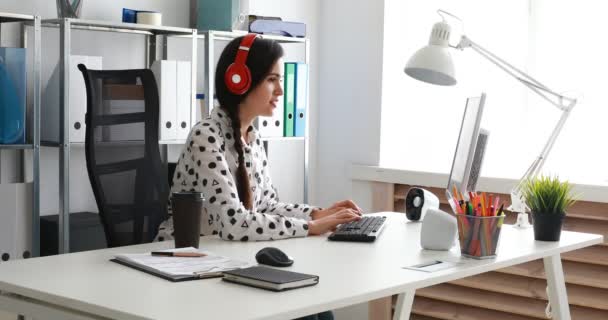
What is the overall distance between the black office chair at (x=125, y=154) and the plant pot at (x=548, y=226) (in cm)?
113

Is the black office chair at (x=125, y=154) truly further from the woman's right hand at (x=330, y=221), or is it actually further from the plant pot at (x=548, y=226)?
the plant pot at (x=548, y=226)

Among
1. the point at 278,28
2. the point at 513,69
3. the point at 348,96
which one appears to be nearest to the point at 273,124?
the point at 278,28

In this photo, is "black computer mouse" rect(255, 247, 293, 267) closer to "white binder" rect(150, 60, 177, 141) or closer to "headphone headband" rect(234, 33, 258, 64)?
"headphone headband" rect(234, 33, 258, 64)

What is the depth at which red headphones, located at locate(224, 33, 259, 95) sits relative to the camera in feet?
8.34

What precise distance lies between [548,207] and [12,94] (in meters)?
1.71

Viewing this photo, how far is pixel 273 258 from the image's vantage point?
188 cm

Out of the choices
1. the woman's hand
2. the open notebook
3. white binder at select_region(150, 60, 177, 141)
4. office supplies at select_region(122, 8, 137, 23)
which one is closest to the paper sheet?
the open notebook

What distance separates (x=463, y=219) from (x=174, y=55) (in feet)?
6.04

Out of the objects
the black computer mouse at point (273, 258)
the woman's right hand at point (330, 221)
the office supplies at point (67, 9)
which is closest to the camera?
the black computer mouse at point (273, 258)

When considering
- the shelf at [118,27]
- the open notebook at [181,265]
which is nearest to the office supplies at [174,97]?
the shelf at [118,27]

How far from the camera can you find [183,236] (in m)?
2.05

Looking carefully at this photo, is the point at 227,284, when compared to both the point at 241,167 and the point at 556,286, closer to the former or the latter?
the point at 241,167

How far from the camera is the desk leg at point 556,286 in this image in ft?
8.38

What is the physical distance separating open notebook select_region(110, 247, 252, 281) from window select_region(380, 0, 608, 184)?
2072 millimetres
